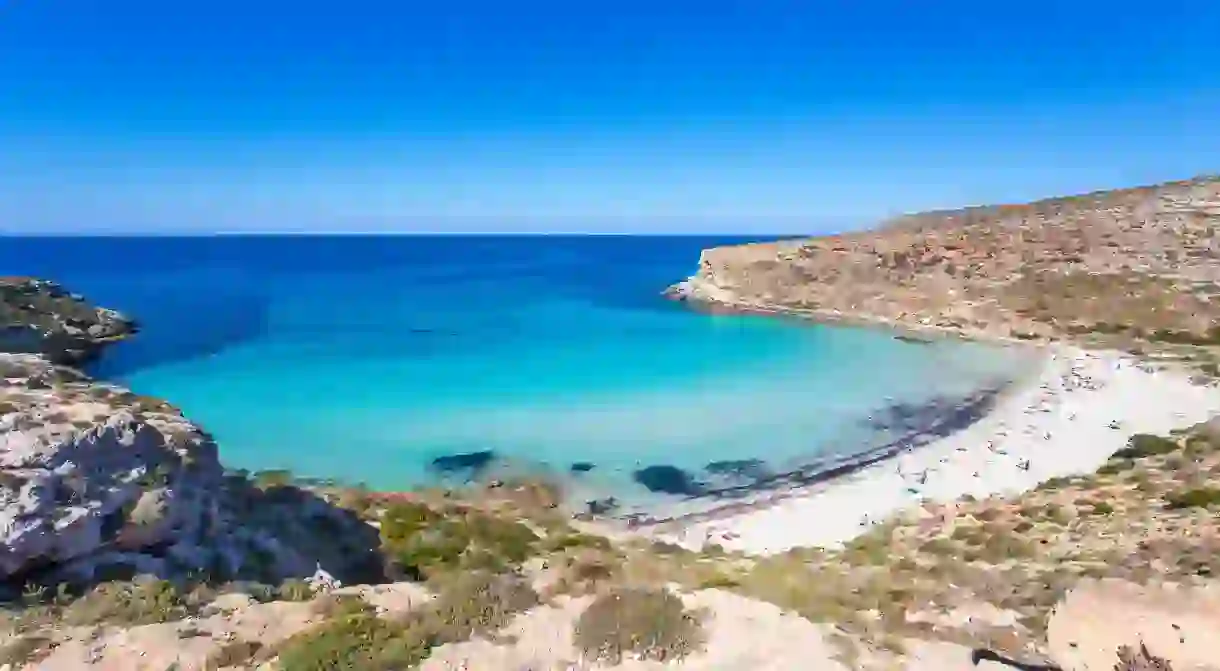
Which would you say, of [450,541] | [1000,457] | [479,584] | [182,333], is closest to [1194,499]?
[1000,457]

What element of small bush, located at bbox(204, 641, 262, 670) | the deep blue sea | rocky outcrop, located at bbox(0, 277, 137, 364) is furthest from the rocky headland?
rocky outcrop, located at bbox(0, 277, 137, 364)

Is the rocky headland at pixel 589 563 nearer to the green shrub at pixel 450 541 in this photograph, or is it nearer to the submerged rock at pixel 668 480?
the green shrub at pixel 450 541

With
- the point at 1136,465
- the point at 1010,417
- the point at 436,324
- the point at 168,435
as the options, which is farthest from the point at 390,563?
the point at 436,324

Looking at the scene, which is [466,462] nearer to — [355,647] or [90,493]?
[90,493]

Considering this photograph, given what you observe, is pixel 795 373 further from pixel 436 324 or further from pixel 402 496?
pixel 436 324

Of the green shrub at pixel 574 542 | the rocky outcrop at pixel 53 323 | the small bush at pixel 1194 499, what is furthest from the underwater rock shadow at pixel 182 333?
the small bush at pixel 1194 499

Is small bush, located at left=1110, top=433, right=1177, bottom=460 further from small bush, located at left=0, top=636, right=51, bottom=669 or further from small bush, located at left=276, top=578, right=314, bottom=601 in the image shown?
small bush, located at left=0, top=636, right=51, bottom=669
